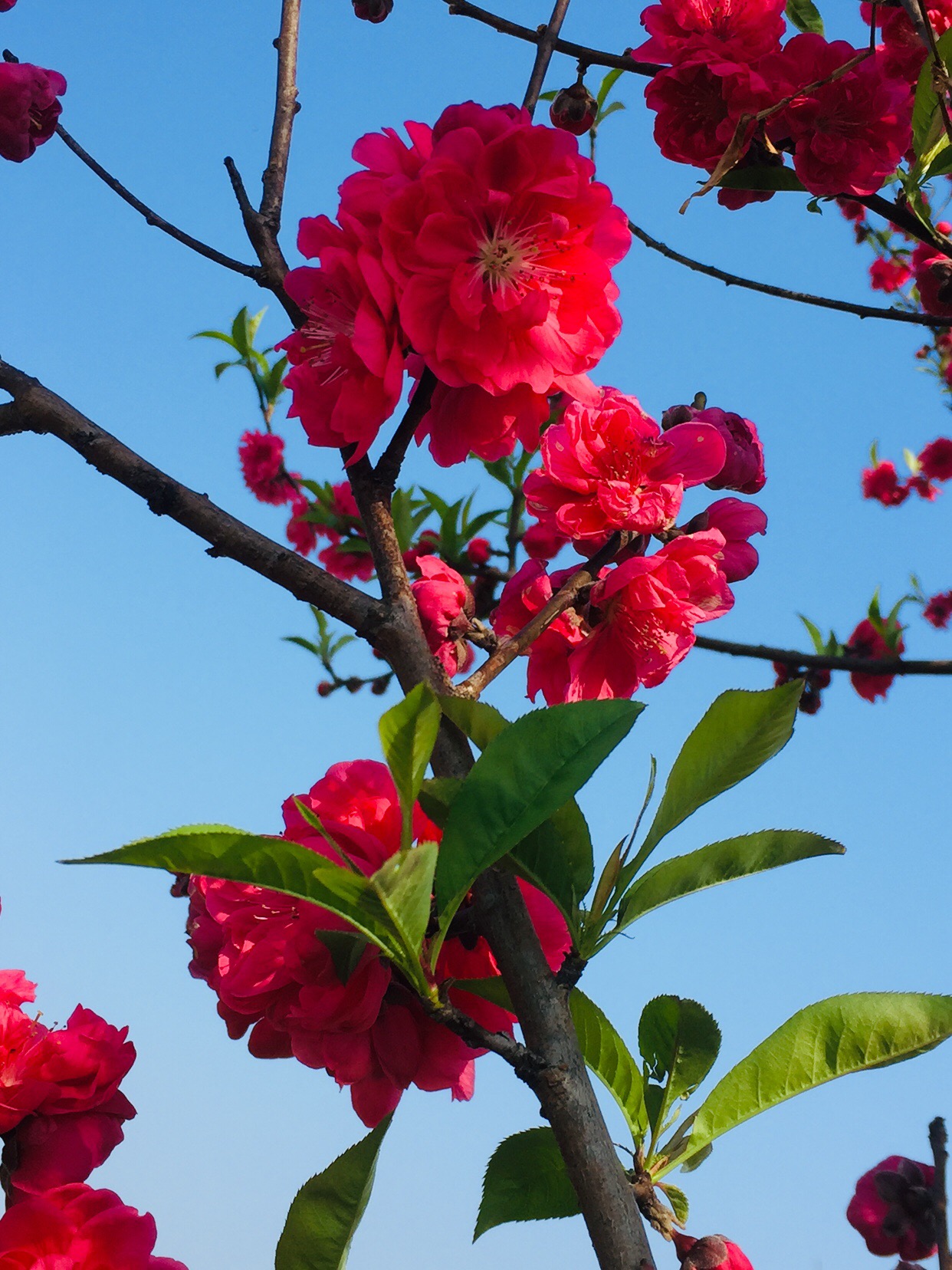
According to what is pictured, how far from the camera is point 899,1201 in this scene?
1193 millimetres

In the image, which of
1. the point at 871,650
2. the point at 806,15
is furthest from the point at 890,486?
the point at 806,15

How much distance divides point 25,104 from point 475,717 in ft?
4.45

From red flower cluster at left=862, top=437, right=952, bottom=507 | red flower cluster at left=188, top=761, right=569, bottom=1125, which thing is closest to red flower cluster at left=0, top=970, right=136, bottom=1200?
red flower cluster at left=188, top=761, right=569, bottom=1125

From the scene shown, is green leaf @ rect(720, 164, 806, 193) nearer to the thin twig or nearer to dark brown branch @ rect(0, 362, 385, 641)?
the thin twig

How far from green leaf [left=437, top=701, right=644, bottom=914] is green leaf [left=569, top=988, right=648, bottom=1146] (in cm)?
29

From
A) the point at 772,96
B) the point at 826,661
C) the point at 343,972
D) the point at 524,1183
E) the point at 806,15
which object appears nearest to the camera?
the point at 343,972

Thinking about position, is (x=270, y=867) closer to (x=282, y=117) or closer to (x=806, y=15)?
(x=282, y=117)

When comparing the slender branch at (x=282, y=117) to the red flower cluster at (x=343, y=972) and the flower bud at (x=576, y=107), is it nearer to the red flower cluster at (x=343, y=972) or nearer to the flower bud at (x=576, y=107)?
the red flower cluster at (x=343, y=972)

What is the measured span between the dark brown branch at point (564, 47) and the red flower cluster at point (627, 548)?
111 cm

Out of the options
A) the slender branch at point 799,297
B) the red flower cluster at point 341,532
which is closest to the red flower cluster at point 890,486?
the red flower cluster at point 341,532

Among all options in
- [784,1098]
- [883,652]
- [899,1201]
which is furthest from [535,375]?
[883,652]

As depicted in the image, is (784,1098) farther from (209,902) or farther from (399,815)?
(209,902)

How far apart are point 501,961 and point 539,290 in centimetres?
65

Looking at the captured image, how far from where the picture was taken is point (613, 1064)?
Result: 100cm
